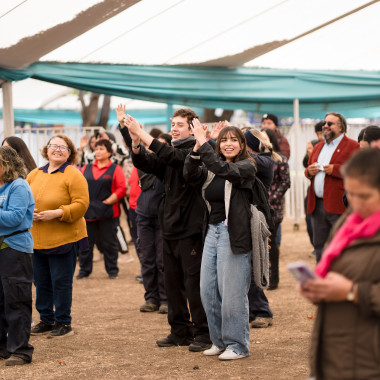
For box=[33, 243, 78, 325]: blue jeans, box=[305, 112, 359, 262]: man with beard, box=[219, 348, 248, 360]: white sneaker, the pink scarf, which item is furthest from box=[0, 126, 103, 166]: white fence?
the pink scarf

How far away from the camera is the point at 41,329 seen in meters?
7.12

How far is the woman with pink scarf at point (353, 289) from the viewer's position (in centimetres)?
295

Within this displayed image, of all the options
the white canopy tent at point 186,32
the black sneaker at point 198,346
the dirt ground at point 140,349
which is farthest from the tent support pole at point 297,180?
the black sneaker at point 198,346

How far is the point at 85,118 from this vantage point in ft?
68.8

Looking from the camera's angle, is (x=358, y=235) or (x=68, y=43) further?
(x=68, y=43)

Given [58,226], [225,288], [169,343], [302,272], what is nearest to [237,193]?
[225,288]

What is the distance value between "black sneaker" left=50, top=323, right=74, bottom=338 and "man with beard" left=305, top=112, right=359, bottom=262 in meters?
2.83

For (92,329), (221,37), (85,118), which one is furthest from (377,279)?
(85,118)

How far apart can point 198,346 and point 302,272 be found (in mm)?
3491

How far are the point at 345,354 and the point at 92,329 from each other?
14.9ft

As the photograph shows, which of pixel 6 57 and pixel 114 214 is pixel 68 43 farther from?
pixel 114 214

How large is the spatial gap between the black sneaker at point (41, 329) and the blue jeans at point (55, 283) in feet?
0.12

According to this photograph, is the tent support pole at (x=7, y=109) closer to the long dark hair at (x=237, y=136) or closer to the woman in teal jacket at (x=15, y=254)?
the woman in teal jacket at (x=15, y=254)

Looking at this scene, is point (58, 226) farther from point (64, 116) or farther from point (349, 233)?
point (64, 116)
